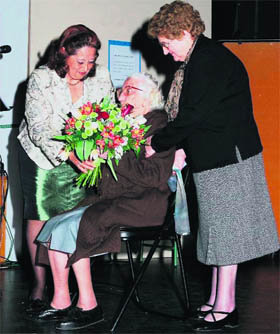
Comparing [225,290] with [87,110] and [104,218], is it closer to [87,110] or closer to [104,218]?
[104,218]

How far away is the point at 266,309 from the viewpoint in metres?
3.61

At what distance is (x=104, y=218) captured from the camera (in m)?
3.02

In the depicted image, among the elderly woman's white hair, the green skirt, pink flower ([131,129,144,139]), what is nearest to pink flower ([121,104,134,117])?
pink flower ([131,129,144,139])

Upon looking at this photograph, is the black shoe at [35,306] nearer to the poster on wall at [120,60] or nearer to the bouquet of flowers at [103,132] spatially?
the bouquet of flowers at [103,132]

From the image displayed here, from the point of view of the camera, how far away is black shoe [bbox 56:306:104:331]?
3049mm

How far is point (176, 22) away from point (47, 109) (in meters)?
0.90

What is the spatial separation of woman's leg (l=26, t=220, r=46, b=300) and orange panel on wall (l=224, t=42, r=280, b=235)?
3046 mm

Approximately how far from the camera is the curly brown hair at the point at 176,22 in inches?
119

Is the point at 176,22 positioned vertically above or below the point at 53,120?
above

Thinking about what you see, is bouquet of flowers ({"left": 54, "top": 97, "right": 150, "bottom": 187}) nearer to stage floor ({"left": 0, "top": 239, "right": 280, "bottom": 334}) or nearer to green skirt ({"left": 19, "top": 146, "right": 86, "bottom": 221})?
green skirt ({"left": 19, "top": 146, "right": 86, "bottom": 221})

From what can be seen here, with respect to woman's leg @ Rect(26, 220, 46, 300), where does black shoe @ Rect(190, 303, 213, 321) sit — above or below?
below

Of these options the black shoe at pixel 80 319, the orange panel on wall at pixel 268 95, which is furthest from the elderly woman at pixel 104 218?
the orange panel on wall at pixel 268 95

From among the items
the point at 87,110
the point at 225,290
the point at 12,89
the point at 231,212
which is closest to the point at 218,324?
the point at 225,290

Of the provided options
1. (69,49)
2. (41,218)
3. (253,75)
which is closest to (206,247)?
(41,218)
